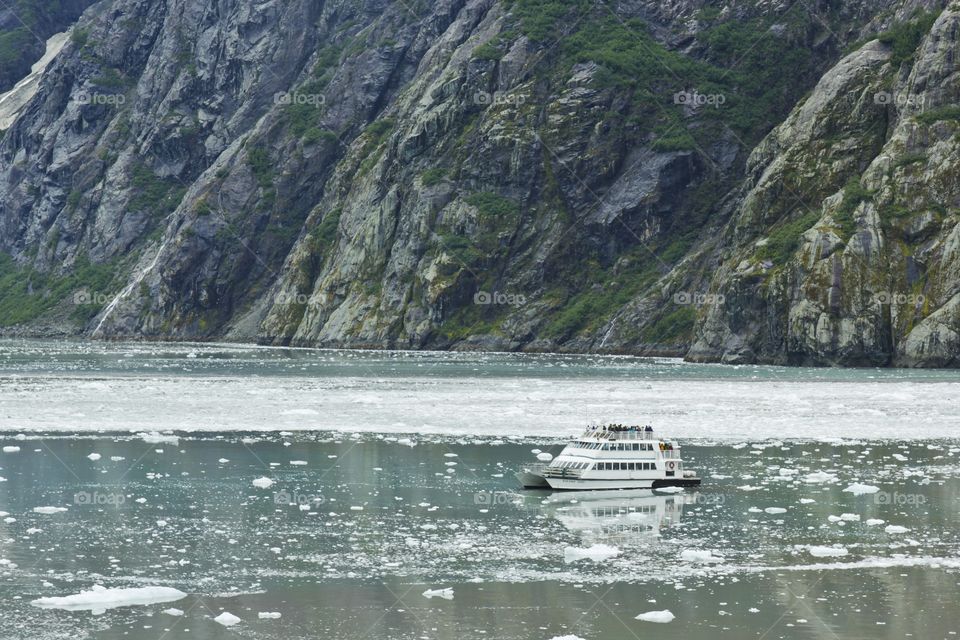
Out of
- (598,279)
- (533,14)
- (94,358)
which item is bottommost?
(94,358)

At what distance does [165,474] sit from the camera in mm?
47719

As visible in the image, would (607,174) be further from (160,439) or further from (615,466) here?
(615,466)

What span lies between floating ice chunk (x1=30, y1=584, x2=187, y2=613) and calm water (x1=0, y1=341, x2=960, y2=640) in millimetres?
352

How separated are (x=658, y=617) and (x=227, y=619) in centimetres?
917

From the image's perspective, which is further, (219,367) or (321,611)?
(219,367)

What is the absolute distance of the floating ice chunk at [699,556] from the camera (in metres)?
33.9

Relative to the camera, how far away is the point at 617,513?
41.2 meters

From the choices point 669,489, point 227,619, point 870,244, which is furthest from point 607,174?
point 227,619

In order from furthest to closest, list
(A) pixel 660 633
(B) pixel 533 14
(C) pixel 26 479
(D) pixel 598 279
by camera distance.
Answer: (B) pixel 533 14, (D) pixel 598 279, (C) pixel 26 479, (A) pixel 660 633

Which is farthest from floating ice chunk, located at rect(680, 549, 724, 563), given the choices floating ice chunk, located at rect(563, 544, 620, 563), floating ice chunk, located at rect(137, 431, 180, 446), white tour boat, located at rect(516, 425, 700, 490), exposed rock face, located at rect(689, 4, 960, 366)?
exposed rock face, located at rect(689, 4, 960, 366)

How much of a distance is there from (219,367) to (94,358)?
27.3 metres

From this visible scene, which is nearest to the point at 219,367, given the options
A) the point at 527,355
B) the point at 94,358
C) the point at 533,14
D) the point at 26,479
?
the point at 94,358

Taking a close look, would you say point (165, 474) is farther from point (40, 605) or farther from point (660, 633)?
point (660, 633)

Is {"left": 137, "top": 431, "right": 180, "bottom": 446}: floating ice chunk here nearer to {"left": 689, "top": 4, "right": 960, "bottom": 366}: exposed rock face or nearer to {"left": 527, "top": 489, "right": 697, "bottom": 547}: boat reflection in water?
{"left": 527, "top": 489, "right": 697, "bottom": 547}: boat reflection in water
